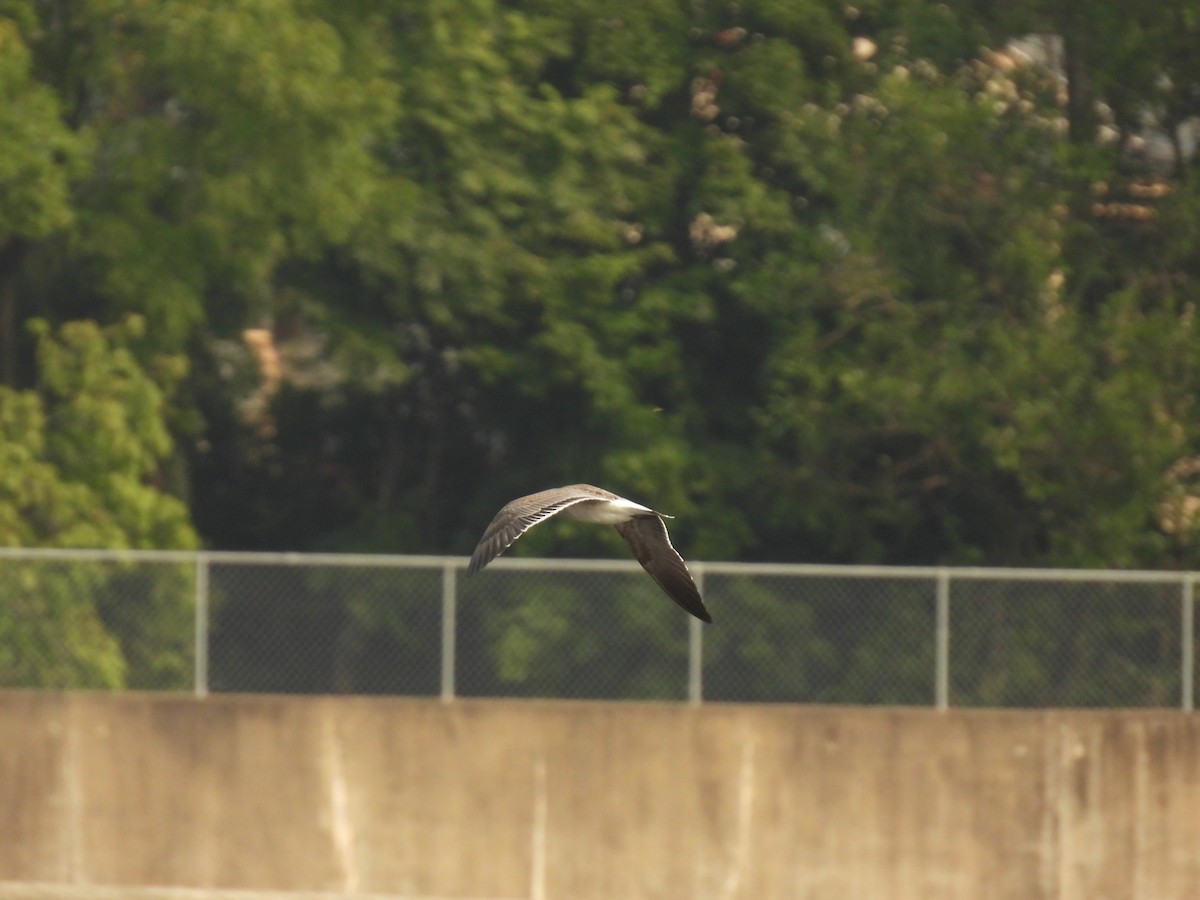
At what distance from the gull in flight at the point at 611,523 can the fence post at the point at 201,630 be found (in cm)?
493

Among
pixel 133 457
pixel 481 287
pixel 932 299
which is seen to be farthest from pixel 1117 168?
pixel 133 457

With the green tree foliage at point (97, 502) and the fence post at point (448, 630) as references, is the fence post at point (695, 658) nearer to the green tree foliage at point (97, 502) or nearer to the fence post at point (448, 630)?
the fence post at point (448, 630)

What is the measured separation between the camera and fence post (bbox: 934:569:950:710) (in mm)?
13828

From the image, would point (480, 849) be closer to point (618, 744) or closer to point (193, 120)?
point (618, 744)

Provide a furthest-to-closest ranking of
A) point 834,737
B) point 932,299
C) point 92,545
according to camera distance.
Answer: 1. point 932,299
2. point 92,545
3. point 834,737

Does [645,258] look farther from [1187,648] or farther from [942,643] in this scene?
[1187,648]

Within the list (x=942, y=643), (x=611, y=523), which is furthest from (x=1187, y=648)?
(x=611, y=523)

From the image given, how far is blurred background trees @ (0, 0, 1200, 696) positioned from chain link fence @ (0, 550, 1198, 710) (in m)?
2.30

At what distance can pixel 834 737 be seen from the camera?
13.5 m

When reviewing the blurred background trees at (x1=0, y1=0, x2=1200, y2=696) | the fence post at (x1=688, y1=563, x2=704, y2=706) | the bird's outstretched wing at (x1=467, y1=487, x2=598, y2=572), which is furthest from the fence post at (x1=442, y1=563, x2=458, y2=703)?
the bird's outstretched wing at (x1=467, y1=487, x2=598, y2=572)

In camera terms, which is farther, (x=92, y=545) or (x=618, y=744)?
(x=92, y=545)

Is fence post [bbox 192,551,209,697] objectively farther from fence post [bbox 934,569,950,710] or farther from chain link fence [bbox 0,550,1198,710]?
fence post [bbox 934,569,950,710]

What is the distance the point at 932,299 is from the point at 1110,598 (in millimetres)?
4879

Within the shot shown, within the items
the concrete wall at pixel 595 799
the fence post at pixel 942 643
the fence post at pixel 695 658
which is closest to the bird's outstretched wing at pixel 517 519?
the concrete wall at pixel 595 799
